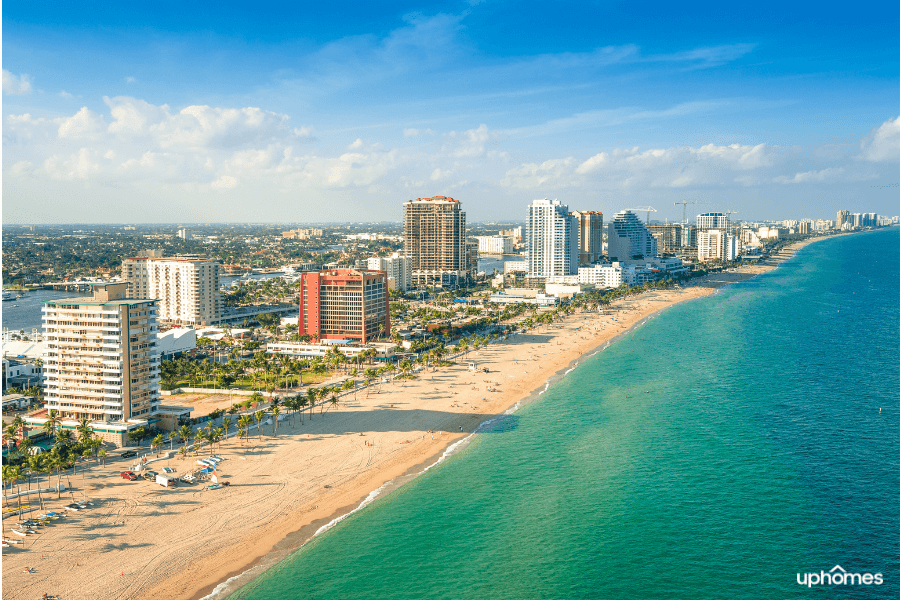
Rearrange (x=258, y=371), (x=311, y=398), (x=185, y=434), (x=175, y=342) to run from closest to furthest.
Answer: (x=185, y=434)
(x=311, y=398)
(x=258, y=371)
(x=175, y=342)

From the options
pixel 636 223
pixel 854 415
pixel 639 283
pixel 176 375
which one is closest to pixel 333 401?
pixel 176 375

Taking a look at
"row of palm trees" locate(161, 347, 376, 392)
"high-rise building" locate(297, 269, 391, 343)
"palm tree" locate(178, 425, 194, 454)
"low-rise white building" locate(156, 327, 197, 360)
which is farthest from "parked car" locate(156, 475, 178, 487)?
"high-rise building" locate(297, 269, 391, 343)

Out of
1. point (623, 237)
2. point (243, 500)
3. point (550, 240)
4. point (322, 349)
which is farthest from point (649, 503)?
point (623, 237)

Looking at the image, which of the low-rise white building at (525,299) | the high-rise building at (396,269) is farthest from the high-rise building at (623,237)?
the high-rise building at (396,269)

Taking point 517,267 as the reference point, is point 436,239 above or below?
above

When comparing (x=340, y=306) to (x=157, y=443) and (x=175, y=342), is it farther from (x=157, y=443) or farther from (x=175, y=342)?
(x=157, y=443)

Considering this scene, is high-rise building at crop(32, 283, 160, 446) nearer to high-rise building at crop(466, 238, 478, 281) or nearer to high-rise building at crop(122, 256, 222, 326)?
high-rise building at crop(122, 256, 222, 326)

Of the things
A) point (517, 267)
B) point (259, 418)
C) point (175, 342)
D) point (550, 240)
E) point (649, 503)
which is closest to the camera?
point (649, 503)
